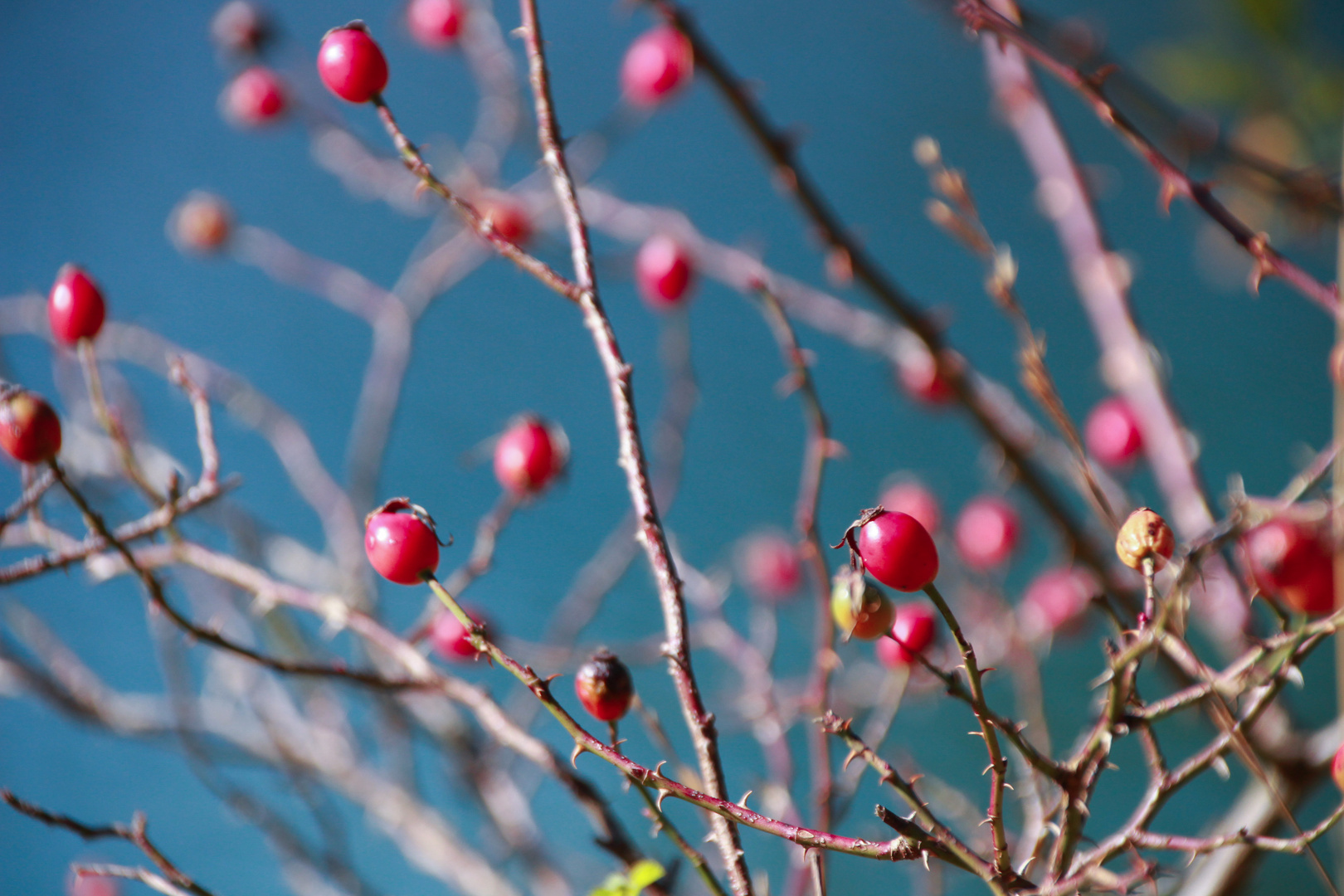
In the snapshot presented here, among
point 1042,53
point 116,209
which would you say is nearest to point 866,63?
point 116,209

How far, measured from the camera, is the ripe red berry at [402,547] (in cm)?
40

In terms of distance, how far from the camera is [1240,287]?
1.83 m

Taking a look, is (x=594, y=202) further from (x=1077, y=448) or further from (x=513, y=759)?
(x=1077, y=448)

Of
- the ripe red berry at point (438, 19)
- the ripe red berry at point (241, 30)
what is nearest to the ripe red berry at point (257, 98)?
the ripe red berry at point (241, 30)

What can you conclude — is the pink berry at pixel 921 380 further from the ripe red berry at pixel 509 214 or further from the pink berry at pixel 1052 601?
the ripe red berry at pixel 509 214

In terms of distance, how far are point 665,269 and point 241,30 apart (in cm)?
58

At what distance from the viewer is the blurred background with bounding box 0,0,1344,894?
1601 millimetres

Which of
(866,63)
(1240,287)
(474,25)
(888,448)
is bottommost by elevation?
(474,25)

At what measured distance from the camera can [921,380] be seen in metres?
1.05

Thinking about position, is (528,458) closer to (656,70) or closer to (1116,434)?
(656,70)

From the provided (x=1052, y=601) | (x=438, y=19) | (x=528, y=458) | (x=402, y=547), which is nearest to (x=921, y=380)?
(x=1052, y=601)

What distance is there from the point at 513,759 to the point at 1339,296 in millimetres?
943

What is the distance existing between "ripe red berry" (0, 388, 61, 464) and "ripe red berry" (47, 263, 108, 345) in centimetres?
10

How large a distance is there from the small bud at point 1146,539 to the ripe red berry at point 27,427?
1.60 feet
